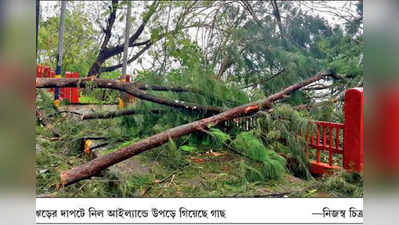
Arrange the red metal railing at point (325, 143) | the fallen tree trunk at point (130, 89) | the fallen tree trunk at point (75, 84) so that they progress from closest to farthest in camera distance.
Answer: the red metal railing at point (325, 143) → the fallen tree trunk at point (75, 84) → the fallen tree trunk at point (130, 89)

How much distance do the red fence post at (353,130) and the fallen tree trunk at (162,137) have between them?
50cm

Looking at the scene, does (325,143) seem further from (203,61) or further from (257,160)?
(203,61)

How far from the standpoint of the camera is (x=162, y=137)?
194cm

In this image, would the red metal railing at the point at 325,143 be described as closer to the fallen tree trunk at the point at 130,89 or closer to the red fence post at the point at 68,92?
the fallen tree trunk at the point at 130,89

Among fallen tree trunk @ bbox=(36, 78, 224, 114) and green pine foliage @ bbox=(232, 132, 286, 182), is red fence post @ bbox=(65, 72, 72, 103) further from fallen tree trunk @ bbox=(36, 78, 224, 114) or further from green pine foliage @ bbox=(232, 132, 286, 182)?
green pine foliage @ bbox=(232, 132, 286, 182)

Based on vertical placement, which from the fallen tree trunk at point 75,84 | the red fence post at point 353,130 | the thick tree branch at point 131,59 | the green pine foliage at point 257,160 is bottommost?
the green pine foliage at point 257,160

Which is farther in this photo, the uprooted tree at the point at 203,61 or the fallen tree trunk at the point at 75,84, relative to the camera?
the uprooted tree at the point at 203,61

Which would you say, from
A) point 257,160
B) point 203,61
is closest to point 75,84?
point 203,61

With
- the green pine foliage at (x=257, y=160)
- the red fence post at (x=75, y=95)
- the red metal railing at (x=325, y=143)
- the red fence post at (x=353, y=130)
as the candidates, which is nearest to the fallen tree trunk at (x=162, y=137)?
the green pine foliage at (x=257, y=160)

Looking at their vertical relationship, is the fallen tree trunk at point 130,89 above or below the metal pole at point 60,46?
below

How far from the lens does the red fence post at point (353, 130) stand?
69.0 inches

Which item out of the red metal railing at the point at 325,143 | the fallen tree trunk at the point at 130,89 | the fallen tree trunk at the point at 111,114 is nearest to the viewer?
the red metal railing at the point at 325,143

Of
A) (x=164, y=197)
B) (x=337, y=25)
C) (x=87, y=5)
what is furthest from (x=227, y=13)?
(x=164, y=197)

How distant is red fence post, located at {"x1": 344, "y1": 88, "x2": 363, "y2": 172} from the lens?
175cm
